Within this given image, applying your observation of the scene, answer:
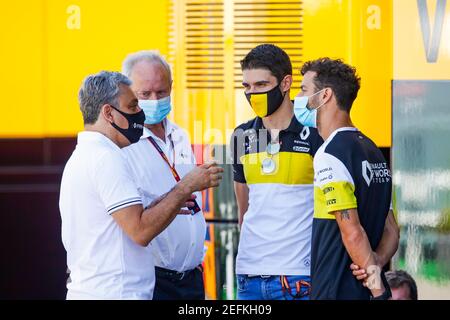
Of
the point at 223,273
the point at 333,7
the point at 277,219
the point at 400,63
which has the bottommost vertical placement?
the point at 223,273

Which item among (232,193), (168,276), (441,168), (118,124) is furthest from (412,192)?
(118,124)

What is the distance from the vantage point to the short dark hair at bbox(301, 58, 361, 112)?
10.4 feet

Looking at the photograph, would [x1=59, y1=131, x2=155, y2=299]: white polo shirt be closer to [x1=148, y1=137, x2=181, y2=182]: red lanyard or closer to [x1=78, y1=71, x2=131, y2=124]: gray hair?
[x1=78, y1=71, x2=131, y2=124]: gray hair

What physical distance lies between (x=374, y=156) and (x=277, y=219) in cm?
53

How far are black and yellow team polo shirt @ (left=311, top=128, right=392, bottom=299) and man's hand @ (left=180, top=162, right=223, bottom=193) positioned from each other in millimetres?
372

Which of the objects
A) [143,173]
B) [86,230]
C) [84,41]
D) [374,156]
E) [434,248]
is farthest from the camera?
→ [84,41]

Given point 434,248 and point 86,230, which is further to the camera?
point 434,248

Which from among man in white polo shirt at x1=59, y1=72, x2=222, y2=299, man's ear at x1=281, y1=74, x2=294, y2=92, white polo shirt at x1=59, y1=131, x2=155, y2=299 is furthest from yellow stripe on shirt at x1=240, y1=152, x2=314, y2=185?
white polo shirt at x1=59, y1=131, x2=155, y2=299

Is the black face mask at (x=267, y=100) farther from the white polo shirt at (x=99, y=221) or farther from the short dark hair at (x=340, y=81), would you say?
the white polo shirt at (x=99, y=221)

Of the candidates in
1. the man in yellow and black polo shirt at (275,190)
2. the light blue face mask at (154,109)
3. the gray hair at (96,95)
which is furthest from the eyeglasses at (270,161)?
the gray hair at (96,95)

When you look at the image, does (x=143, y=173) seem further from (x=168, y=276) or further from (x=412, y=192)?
(x=412, y=192)

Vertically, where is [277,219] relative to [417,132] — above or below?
below

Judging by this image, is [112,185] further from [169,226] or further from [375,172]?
[375,172]

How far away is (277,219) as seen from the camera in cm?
339
